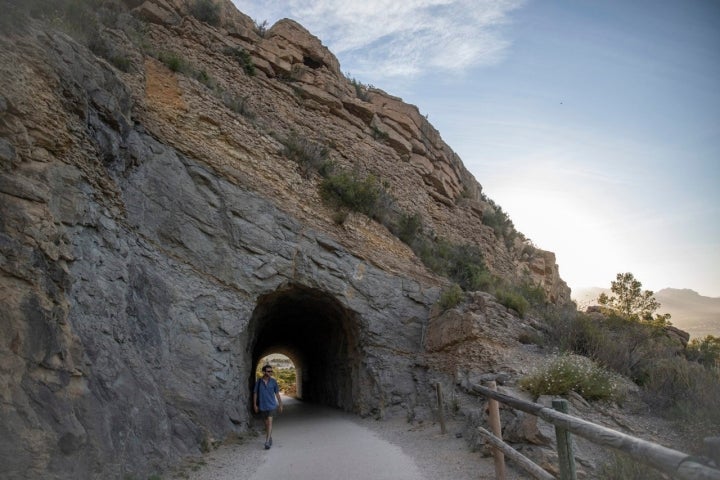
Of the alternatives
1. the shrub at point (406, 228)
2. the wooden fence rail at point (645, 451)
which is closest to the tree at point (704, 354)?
the shrub at point (406, 228)

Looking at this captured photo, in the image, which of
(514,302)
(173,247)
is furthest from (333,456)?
(514,302)

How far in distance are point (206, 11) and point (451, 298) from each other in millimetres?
13586

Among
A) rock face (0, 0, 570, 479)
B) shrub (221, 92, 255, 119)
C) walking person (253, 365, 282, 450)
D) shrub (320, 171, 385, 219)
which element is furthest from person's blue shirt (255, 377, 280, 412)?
shrub (221, 92, 255, 119)

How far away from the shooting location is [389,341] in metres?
12.9

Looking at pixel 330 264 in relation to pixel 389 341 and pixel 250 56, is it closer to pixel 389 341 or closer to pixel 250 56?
pixel 389 341

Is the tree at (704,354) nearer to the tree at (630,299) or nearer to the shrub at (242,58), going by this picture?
the tree at (630,299)

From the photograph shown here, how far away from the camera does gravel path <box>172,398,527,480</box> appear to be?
6.79 meters

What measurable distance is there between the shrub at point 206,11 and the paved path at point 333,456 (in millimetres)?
14368

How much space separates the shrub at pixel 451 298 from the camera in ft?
42.3

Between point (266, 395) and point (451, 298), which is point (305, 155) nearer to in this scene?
point (451, 298)

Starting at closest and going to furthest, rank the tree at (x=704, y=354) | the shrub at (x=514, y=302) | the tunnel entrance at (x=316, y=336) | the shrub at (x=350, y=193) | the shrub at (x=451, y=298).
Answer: the tree at (x=704, y=354)
the shrub at (x=514, y=302)
the shrub at (x=451, y=298)
the tunnel entrance at (x=316, y=336)
the shrub at (x=350, y=193)

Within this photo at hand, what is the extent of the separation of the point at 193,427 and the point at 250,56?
1328 cm

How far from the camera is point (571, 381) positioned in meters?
8.08

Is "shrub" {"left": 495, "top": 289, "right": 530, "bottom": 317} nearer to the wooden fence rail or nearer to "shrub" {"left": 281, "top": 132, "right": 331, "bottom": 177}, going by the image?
"shrub" {"left": 281, "top": 132, "right": 331, "bottom": 177}
